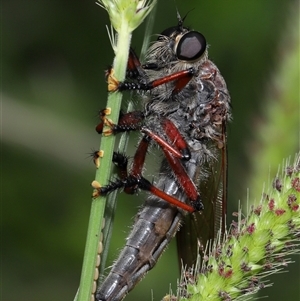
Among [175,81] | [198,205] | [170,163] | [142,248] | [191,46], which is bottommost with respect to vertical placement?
[142,248]

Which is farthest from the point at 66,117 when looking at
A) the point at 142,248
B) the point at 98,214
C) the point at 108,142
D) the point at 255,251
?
the point at 255,251

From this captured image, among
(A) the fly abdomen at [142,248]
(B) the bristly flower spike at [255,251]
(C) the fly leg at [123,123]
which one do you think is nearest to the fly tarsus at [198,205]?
(A) the fly abdomen at [142,248]

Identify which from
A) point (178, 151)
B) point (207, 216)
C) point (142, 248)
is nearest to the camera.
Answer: point (142, 248)

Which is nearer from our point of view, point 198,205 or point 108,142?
point 108,142

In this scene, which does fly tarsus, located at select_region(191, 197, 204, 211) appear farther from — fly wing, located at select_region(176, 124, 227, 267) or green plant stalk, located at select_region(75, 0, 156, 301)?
green plant stalk, located at select_region(75, 0, 156, 301)

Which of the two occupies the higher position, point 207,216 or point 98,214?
point 207,216

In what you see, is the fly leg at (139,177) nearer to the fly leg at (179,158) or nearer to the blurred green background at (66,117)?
the fly leg at (179,158)

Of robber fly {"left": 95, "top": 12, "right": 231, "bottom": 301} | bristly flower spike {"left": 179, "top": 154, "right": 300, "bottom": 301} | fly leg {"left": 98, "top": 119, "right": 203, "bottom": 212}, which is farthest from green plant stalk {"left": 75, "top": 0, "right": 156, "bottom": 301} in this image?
robber fly {"left": 95, "top": 12, "right": 231, "bottom": 301}

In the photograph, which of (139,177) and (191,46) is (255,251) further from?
(191,46)
